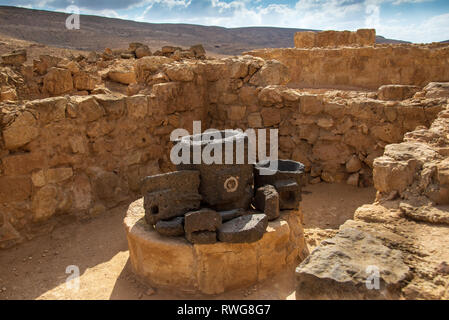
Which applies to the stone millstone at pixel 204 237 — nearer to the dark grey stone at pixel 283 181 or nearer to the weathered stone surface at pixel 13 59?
the dark grey stone at pixel 283 181

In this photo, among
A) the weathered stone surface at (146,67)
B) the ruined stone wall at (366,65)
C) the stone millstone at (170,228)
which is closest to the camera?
the stone millstone at (170,228)

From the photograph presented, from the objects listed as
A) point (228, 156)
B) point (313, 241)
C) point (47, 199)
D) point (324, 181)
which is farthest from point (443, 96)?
point (47, 199)

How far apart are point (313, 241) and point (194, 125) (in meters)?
3.44

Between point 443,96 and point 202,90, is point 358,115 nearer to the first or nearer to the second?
point 443,96

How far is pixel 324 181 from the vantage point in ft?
21.4

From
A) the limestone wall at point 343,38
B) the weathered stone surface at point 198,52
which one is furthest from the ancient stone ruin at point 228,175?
the limestone wall at point 343,38

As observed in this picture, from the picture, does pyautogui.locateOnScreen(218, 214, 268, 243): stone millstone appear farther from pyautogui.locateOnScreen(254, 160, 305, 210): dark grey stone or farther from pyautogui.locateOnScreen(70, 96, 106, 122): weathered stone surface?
pyautogui.locateOnScreen(70, 96, 106, 122): weathered stone surface

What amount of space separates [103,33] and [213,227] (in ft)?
161

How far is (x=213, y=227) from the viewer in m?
3.53

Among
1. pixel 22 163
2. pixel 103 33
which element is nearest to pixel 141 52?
pixel 22 163

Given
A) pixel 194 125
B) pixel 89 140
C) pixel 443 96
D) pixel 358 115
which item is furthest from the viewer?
pixel 194 125

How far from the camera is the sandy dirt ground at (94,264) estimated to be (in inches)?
144

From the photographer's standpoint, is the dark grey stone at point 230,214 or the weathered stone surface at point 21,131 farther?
the weathered stone surface at point 21,131

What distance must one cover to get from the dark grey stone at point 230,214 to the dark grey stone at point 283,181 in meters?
0.65
